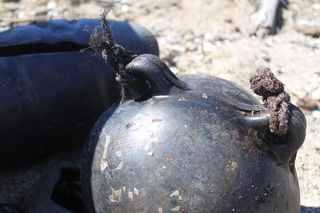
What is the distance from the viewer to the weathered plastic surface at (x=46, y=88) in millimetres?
3232

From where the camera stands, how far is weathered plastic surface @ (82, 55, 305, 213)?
7.38 feet

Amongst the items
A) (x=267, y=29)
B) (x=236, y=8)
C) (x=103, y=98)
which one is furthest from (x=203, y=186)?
(x=236, y=8)

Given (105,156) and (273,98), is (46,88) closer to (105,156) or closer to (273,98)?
(105,156)

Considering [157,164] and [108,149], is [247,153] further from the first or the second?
[108,149]

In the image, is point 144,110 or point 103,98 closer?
point 144,110

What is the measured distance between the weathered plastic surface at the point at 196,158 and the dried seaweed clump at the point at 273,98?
36 mm

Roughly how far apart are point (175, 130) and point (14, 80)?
1.27m

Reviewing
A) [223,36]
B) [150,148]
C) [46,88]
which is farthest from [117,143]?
[223,36]

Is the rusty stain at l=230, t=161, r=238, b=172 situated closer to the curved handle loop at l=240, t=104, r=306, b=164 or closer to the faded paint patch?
the curved handle loop at l=240, t=104, r=306, b=164

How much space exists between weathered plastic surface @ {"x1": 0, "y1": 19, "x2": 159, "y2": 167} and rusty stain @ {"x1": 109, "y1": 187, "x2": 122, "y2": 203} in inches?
41.9

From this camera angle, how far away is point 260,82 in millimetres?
2336

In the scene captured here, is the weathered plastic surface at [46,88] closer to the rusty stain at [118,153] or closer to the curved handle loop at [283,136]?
the rusty stain at [118,153]

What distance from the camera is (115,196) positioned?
2.35 m

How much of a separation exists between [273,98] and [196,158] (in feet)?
1.24
